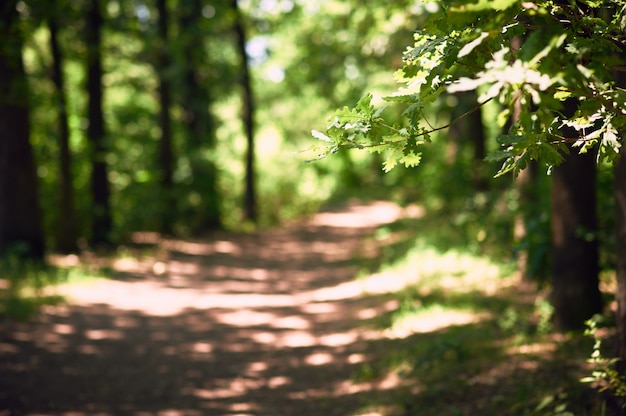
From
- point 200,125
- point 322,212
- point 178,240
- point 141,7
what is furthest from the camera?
point 322,212

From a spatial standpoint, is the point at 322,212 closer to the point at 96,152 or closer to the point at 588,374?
the point at 96,152

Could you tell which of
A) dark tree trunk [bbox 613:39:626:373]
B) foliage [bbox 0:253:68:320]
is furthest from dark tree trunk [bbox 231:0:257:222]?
dark tree trunk [bbox 613:39:626:373]

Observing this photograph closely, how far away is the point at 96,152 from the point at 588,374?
12.5m

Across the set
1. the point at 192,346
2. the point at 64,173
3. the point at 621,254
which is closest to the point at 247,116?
the point at 64,173

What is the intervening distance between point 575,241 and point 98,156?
11.5 metres

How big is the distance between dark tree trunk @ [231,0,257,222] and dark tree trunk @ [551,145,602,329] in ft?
53.2

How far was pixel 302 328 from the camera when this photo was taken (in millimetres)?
9477

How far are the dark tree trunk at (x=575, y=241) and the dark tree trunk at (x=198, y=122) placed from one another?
46.1 feet

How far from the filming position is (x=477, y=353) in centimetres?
655

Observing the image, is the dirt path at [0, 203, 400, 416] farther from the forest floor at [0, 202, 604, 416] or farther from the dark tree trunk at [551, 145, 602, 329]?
the dark tree trunk at [551, 145, 602, 329]

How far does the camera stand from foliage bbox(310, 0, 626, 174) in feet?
7.64

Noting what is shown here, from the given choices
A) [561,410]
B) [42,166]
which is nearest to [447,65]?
[561,410]

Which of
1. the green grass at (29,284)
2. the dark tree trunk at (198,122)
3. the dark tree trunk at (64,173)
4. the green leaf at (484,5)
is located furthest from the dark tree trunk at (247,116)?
the green leaf at (484,5)

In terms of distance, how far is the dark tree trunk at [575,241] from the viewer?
6.30 m
